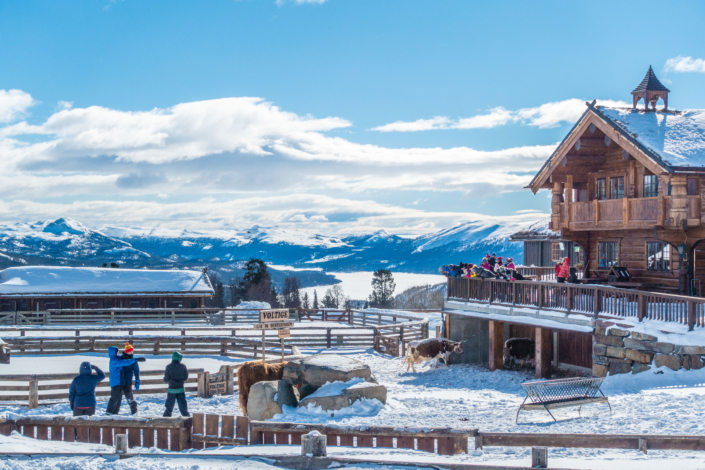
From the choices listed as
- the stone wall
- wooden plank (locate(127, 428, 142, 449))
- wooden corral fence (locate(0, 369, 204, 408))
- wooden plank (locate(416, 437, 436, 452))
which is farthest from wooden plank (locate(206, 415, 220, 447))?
the stone wall

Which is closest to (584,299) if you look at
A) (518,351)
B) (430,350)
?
(518,351)

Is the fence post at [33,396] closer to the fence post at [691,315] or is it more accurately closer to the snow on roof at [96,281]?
the fence post at [691,315]

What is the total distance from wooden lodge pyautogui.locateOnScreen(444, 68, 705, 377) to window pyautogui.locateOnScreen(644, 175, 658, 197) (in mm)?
36

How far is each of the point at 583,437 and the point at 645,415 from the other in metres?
4.56

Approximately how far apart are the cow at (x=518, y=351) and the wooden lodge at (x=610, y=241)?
37 centimetres

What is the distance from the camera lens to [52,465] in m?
8.02

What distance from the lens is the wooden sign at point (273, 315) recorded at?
17.3 meters

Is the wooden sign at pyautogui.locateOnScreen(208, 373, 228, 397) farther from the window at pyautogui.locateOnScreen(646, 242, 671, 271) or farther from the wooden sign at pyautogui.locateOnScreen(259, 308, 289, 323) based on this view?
the window at pyautogui.locateOnScreen(646, 242, 671, 271)

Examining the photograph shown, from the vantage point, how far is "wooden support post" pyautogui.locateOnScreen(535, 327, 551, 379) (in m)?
20.3

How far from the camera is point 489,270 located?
23.2 m

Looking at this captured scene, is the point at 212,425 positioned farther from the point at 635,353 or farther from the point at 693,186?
the point at 693,186

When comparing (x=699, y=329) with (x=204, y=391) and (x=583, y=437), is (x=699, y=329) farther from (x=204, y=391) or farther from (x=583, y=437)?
(x=204, y=391)

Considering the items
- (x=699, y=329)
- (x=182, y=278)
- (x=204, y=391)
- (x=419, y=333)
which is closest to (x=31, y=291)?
(x=182, y=278)

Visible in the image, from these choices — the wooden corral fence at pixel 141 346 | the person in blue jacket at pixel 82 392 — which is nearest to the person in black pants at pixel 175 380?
the person in blue jacket at pixel 82 392
